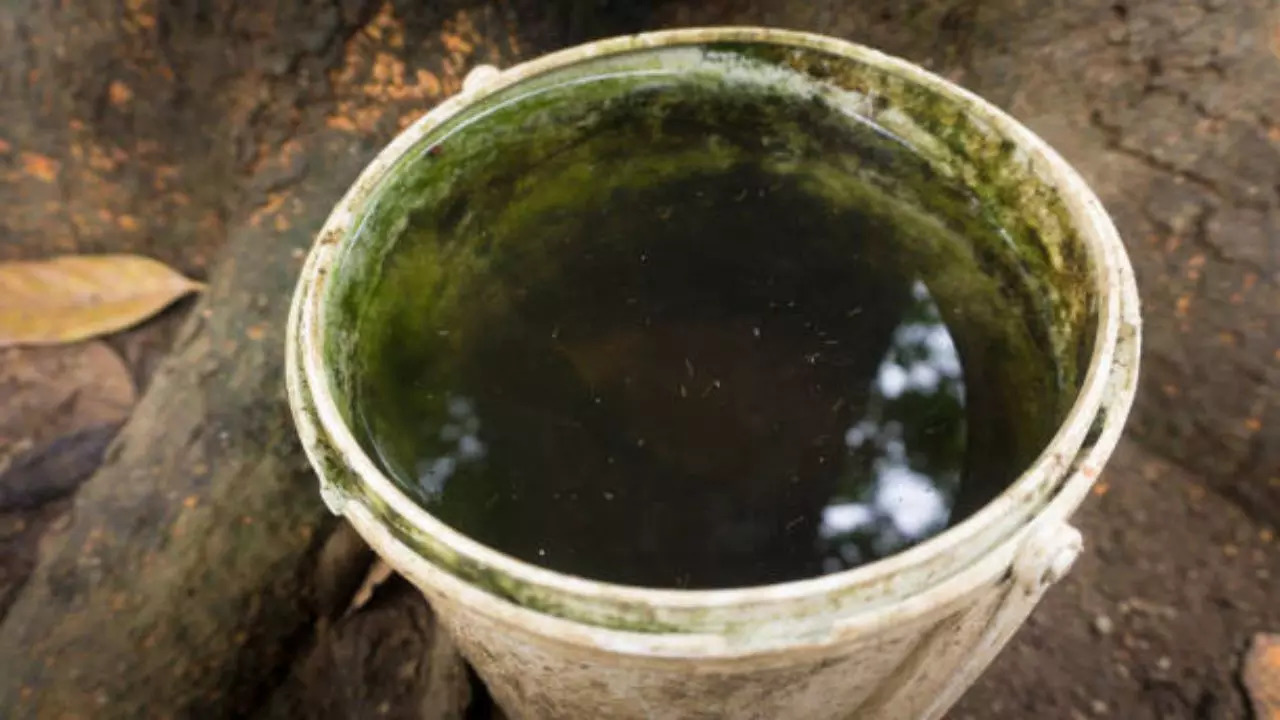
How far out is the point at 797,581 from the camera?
41.3 inches

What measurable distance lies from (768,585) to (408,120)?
4.91 ft

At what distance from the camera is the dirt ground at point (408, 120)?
182 centimetres

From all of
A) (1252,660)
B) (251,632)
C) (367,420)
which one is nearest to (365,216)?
(367,420)

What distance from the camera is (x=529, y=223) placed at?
Result: 1.60 metres

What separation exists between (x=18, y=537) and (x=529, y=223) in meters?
1.37

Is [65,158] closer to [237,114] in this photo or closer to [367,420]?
[237,114]

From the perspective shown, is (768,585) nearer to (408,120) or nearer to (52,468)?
(408,120)

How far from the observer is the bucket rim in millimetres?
924

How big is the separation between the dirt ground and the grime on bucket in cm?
69

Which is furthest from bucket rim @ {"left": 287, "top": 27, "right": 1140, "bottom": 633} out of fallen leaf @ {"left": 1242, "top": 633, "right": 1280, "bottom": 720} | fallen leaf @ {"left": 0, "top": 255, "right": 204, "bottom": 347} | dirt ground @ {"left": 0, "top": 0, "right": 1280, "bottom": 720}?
fallen leaf @ {"left": 0, "top": 255, "right": 204, "bottom": 347}

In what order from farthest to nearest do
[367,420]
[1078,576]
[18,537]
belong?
[18,537] < [1078,576] < [367,420]

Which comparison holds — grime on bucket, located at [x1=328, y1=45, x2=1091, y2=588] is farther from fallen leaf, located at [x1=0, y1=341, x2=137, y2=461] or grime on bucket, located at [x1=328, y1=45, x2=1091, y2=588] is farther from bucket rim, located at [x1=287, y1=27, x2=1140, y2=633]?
fallen leaf, located at [x1=0, y1=341, x2=137, y2=461]

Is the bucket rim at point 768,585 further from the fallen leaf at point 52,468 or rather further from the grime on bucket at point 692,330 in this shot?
the fallen leaf at point 52,468

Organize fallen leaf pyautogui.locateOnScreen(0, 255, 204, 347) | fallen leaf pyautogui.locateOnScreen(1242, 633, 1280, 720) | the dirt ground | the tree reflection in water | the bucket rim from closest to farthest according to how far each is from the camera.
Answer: the bucket rim → the tree reflection in water → fallen leaf pyautogui.locateOnScreen(1242, 633, 1280, 720) → the dirt ground → fallen leaf pyautogui.locateOnScreen(0, 255, 204, 347)
